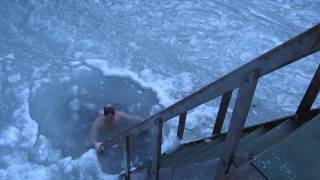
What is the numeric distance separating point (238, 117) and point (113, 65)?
15.9 feet

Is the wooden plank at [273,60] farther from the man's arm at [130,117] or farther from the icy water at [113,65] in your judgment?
the man's arm at [130,117]

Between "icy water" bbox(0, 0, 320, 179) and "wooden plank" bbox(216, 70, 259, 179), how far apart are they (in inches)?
115

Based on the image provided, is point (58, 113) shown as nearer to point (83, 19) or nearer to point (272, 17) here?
point (83, 19)

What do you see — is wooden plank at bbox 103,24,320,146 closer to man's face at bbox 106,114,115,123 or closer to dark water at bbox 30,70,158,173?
man's face at bbox 106,114,115,123

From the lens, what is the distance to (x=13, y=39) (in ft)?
22.6

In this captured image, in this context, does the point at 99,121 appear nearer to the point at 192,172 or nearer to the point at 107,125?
the point at 107,125

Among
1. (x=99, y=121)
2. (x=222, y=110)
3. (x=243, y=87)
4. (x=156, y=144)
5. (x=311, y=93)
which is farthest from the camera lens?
(x=99, y=121)

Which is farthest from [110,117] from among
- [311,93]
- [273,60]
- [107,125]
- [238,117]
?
[273,60]

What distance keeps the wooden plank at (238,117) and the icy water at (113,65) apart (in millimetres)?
2910

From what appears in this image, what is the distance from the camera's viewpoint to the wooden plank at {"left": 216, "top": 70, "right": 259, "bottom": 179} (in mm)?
1671

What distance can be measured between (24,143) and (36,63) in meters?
1.77

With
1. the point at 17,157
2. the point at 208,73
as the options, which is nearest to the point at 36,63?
the point at 17,157

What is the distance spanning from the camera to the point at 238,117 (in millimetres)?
1798

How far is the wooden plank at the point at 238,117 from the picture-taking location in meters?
1.67
